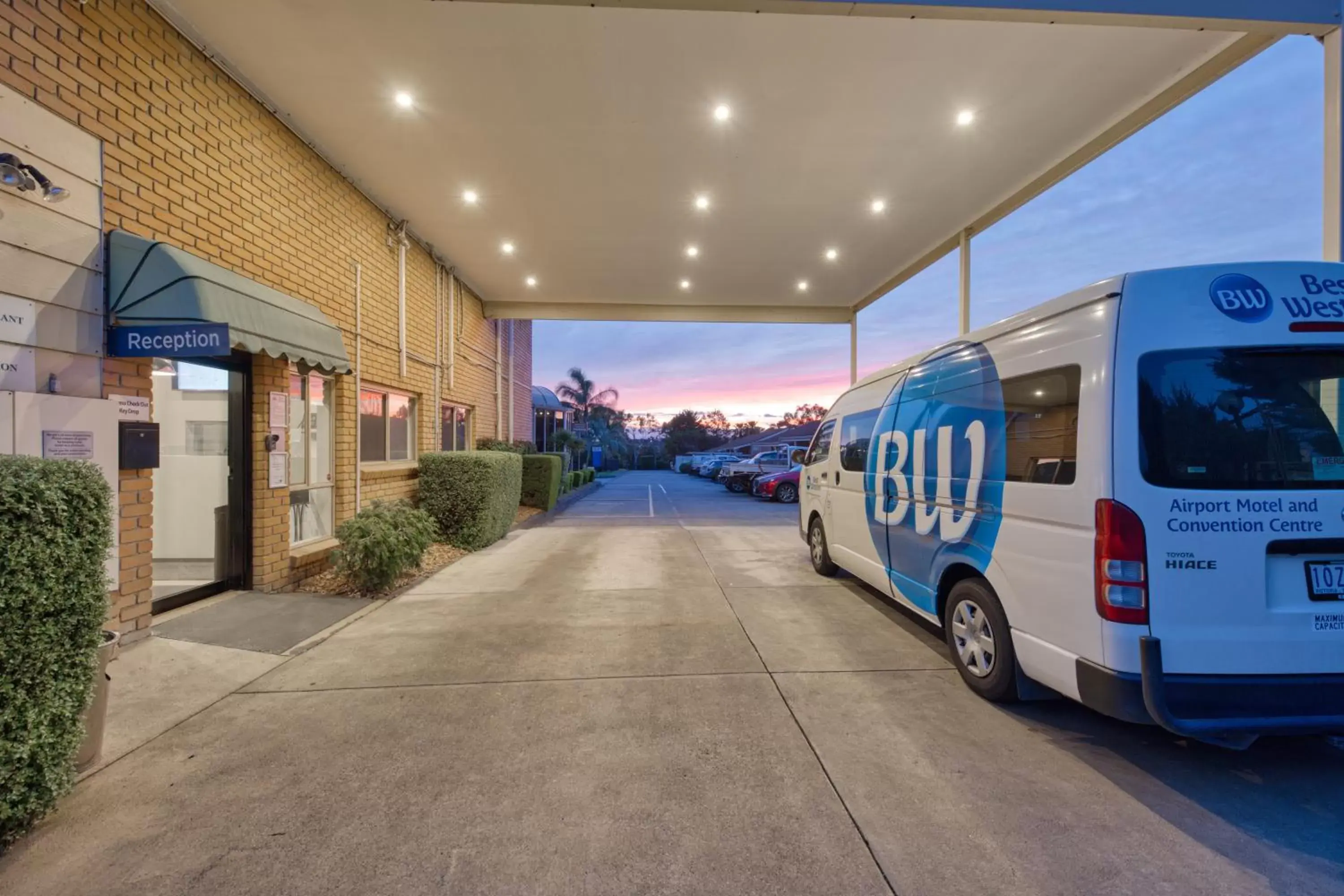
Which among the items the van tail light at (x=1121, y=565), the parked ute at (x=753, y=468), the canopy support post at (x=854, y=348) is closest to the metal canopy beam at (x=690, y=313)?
the canopy support post at (x=854, y=348)

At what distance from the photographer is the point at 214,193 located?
511 cm

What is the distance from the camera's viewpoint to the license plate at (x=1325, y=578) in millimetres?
2582

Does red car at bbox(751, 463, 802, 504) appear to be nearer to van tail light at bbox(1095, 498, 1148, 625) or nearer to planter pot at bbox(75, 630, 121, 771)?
van tail light at bbox(1095, 498, 1148, 625)

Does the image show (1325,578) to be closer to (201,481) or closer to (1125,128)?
(1125,128)

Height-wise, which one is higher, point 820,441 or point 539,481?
point 820,441

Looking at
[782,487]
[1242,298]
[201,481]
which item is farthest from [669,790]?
[782,487]

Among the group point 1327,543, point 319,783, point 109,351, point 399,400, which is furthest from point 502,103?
point 1327,543

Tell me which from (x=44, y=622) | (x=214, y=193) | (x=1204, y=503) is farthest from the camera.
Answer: (x=214, y=193)

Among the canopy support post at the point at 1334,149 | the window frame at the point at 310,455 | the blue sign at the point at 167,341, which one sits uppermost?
the canopy support post at the point at 1334,149

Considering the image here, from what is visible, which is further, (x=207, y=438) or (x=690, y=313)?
(x=690, y=313)

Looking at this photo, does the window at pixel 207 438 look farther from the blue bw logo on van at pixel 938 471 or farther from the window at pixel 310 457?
the blue bw logo on van at pixel 938 471

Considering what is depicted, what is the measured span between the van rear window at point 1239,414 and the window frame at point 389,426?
8177 millimetres

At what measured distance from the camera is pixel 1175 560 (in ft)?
8.47

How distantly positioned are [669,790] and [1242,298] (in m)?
3.61
